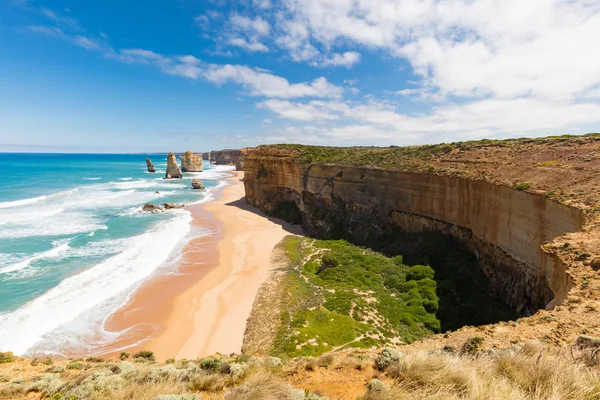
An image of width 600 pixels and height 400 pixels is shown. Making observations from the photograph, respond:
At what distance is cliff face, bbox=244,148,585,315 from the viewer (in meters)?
13.9

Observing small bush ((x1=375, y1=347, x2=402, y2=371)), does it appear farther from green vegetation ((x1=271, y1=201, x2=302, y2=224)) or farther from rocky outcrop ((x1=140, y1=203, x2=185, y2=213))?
rocky outcrop ((x1=140, y1=203, x2=185, y2=213))

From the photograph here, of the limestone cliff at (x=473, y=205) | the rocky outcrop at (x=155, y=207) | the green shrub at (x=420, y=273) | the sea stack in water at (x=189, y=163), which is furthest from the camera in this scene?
the sea stack in water at (x=189, y=163)

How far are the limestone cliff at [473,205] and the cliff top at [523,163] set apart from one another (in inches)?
3.3

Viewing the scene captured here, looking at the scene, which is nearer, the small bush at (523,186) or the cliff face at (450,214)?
the cliff face at (450,214)

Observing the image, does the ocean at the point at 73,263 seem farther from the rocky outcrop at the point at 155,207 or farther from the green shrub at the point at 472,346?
the green shrub at the point at 472,346

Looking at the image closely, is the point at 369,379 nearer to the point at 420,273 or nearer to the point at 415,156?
the point at 420,273

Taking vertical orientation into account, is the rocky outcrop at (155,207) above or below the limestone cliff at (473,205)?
below

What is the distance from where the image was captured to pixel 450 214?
21828 millimetres

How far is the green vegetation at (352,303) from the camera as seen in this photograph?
551 inches

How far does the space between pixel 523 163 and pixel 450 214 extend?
17.8ft

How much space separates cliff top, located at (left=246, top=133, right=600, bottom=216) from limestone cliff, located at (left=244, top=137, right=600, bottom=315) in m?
0.08

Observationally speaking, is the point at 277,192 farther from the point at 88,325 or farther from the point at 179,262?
the point at 88,325

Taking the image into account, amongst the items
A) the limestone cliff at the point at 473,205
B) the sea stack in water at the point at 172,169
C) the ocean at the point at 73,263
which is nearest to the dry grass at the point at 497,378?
the limestone cliff at the point at 473,205

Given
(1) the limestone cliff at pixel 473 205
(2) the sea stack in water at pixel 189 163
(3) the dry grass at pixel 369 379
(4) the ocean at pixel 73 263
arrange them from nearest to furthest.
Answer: (3) the dry grass at pixel 369 379
(1) the limestone cliff at pixel 473 205
(4) the ocean at pixel 73 263
(2) the sea stack in water at pixel 189 163
